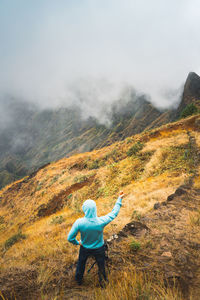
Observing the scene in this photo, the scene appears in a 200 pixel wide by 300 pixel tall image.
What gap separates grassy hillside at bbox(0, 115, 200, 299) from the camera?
8.74ft

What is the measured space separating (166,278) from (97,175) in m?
12.7

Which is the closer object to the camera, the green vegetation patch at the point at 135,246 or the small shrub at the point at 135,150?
the green vegetation patch at the point at 135,246

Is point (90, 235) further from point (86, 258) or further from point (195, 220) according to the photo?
point (195, 220)

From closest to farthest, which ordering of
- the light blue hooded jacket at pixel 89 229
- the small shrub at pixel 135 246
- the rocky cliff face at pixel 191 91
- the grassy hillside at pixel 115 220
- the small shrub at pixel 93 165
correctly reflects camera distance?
the light blue hooded jacket at pixel 89 229 < the grassy hillside at pixel 115 220 < the small shrub at pixel 135 246 < the small shrub at pixel 93 165 < the rocky cliff face at pixel 191 91

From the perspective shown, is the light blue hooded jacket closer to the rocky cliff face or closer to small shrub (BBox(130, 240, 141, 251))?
small shrub (BBox(130, 240, 141, 251))

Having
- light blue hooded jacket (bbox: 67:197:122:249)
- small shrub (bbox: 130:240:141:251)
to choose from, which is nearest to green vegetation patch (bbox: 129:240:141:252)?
small shrub (bbox: 130:240:141:251)

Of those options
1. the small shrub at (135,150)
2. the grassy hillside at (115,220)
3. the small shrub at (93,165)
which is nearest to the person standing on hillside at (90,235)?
the grassy hillside at (115,220)

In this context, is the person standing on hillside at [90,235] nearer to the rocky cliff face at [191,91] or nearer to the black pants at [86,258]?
the black pants at [86,258]

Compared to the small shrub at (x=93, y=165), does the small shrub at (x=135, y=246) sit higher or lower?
lower

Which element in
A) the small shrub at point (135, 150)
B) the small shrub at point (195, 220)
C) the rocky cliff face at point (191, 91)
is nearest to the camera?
the small shrub at point (195, 220)

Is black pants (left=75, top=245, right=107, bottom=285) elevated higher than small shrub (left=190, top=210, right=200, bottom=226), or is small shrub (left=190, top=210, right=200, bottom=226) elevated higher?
black pants (left=75, top=245, right=107, bottom=285)

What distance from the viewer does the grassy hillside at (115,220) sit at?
8.74 ft

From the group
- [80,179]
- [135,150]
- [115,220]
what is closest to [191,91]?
[135,150]

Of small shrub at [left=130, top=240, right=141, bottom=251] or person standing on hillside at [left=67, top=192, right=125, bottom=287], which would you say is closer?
person standing on hillside at [left=67, top=192, right=125, bottom=287]
